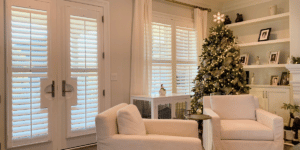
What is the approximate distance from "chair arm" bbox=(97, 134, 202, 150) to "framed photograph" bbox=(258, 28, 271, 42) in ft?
14.4

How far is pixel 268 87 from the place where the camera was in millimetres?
5445

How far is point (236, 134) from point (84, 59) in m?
2.72

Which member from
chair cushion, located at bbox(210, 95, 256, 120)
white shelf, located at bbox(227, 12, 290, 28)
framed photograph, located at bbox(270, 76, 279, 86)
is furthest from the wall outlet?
framed photograph, located at bbox(270, 76, 279, 86)

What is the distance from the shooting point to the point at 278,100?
5.24 meters

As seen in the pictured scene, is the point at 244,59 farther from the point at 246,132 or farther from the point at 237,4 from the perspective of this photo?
the point at 246,132

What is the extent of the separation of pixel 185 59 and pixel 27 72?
356 centimetres

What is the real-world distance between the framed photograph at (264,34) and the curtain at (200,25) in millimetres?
1320

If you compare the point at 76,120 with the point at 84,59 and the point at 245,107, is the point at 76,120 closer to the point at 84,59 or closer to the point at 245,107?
the point at 84,59

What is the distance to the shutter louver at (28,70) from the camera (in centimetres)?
346

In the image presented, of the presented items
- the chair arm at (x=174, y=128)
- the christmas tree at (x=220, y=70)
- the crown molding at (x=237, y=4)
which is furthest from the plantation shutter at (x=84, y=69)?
the crown molding at (x=237, y=4)

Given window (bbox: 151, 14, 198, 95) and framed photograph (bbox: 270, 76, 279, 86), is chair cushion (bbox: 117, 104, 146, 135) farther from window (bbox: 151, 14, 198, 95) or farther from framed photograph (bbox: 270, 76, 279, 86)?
framed photograph (bbox: 270, 76, 279, 86)

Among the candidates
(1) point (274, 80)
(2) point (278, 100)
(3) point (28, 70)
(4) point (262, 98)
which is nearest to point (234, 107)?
(2) point (278, 100)

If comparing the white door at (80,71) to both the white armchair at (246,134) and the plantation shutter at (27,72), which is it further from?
the white armchair at (246,134)

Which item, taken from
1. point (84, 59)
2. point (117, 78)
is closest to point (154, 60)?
point (117, 78)
